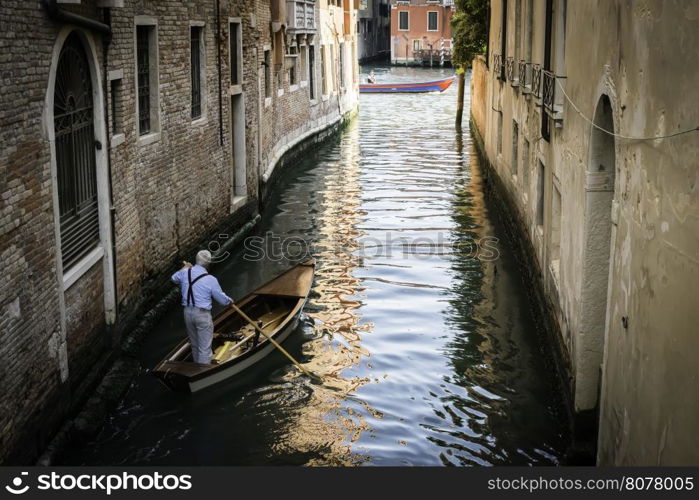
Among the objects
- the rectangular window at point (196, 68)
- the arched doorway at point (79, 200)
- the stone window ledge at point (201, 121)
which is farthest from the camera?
the rectangular window at point (196, 68)

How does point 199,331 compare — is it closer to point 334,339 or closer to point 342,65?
point 334,339

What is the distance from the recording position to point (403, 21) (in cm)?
7556

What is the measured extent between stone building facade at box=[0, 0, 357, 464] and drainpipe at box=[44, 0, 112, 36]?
0.02m

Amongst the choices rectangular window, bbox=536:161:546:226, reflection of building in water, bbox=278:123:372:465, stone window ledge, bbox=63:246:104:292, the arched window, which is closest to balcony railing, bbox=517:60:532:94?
rectangular window, bbox=536:161:546:226

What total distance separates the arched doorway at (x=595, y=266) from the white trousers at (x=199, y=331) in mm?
3573

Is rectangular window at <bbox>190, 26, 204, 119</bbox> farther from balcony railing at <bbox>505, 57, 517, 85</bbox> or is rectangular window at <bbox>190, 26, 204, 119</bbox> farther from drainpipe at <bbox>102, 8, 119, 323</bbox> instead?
balcony railing at <bbox>505, 57, 517, 85</bbox>

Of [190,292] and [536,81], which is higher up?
[536,81]

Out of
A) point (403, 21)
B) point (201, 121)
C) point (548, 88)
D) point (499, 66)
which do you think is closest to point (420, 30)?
point (403, 21)

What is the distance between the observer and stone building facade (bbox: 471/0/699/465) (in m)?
5.01

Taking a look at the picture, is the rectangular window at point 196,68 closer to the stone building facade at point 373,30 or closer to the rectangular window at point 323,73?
the rectangular window at point 323,73

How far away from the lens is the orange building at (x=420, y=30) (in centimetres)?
7456

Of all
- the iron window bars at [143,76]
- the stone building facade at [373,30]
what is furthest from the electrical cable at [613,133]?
the stone building facade at [373,30]

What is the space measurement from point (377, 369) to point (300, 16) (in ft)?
53.7

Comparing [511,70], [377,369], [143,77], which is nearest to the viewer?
[377,369]
